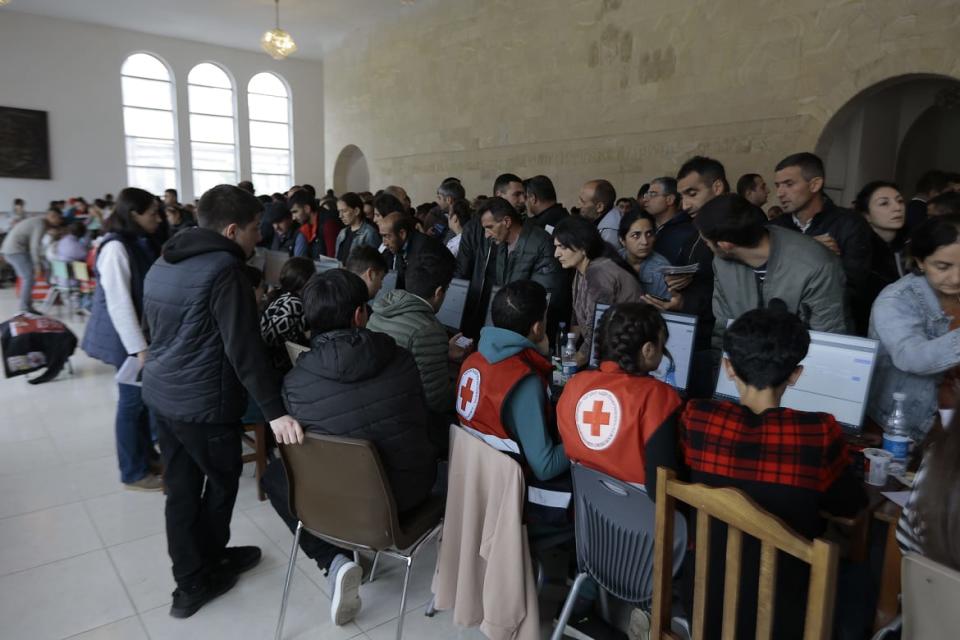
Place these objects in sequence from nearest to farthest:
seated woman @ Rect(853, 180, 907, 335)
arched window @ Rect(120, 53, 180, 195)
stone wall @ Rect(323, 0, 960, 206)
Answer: seated woman @ Rect(853, 180, 907, 335) → stone wall @ Rect(323, 0, 960, 206) → arched window @ Rect(120, 53, 180, 195)

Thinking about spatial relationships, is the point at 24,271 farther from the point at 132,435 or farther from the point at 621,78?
the point at 621,78

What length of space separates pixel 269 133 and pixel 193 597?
49.3 ft

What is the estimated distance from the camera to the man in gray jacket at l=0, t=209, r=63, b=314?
8047mm

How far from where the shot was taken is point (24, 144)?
1219cm

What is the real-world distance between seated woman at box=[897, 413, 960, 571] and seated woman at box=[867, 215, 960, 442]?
3.32ft

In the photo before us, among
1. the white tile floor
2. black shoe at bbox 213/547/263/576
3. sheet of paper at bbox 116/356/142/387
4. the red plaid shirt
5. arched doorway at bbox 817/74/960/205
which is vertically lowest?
the white tile floor

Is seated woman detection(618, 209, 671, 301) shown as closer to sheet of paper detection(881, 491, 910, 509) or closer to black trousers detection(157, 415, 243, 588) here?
sheet of paper detection(881, 491, 910, 509)

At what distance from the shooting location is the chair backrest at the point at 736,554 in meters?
1.10

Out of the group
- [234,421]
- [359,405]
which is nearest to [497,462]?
[359,405]

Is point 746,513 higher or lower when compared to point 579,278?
lower

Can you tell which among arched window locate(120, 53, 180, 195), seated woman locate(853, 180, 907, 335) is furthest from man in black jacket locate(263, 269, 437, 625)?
arched window locate(120, 53, 180, 195)

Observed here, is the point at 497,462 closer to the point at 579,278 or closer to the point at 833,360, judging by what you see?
the point at 833,360

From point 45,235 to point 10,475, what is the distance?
6.20m

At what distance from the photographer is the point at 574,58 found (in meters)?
8.13
